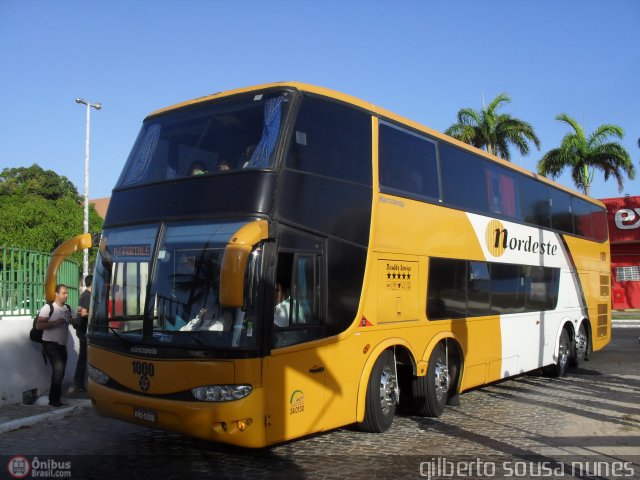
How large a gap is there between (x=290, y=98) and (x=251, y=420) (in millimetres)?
3306

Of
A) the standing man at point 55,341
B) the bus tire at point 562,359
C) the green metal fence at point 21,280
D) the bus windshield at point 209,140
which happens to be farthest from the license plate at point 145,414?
the bus tire at point 562,359

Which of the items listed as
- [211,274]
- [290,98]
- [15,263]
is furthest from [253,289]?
[15,263]

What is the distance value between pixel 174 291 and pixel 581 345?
11185 millimetres

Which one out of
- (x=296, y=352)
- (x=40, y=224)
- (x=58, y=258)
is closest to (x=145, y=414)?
(x=296, y=352)

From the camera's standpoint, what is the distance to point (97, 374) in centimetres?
636

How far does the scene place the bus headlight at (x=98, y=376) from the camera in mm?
6238

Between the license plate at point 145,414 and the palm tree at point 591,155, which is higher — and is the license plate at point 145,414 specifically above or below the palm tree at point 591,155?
below

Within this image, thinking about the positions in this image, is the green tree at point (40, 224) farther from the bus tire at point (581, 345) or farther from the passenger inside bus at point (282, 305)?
the passenger inside bus at point (282, 305)

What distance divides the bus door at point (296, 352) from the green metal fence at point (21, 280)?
4495 millimetres

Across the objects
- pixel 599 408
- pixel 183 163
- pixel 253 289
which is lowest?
pixel 599 408

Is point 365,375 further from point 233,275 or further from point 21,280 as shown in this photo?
point 21,280

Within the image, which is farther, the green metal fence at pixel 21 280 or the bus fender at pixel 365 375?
the green metal fence at pixel 21 280

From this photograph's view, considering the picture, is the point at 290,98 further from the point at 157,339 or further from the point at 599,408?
the point at 599,408

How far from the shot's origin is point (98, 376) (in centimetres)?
634
